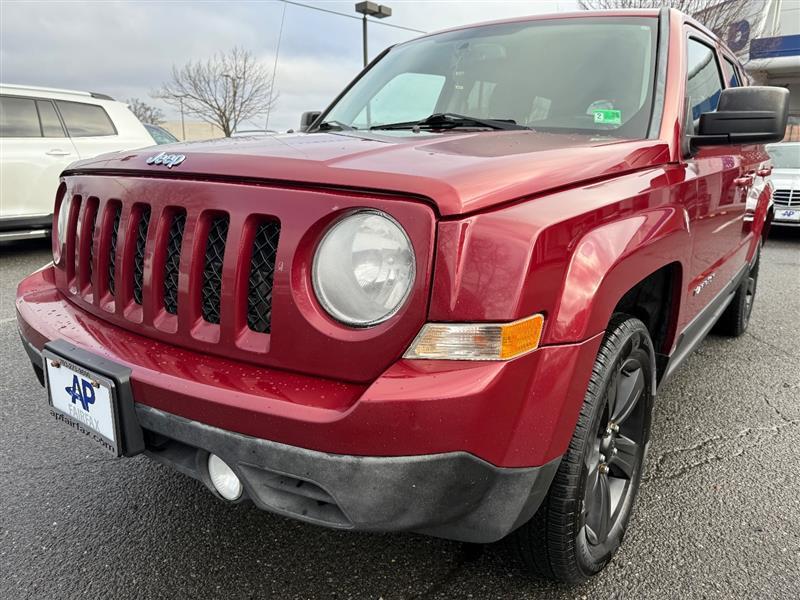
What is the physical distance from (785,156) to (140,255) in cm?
1056

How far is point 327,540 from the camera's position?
198cm

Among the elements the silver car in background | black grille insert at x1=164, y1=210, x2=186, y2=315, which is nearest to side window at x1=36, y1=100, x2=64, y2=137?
black grille insert at x1=164, y1=210, x2=186, y2=315

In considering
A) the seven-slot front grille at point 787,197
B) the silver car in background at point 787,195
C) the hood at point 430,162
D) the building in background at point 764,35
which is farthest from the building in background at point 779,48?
the hood at point 430,162

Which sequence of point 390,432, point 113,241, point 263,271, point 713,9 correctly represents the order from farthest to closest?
point 713,9, point 113,241, point 263,271, point 390,432

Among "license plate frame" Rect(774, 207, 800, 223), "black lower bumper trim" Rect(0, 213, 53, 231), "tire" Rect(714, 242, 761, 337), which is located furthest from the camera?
"license plate frame" Rect(774, 207, 800, 223)

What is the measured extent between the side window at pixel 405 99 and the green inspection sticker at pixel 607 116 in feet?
2.15

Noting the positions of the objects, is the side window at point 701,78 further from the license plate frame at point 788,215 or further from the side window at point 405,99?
the license plate frame at point 788,215

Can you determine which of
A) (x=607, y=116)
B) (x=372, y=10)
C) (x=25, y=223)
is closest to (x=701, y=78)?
(x=607, y=116)

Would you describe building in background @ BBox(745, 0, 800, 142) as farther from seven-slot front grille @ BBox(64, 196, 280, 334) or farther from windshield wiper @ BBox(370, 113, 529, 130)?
seven-slot front grille @ BBox(64, 196, 280, 334)

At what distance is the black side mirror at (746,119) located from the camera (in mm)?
2072

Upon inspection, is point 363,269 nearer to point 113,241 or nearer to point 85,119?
point 113,241

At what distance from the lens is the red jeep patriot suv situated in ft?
4.04

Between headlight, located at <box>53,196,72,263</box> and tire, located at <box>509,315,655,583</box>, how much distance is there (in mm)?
1734

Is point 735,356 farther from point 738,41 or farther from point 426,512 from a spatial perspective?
point 738,41
